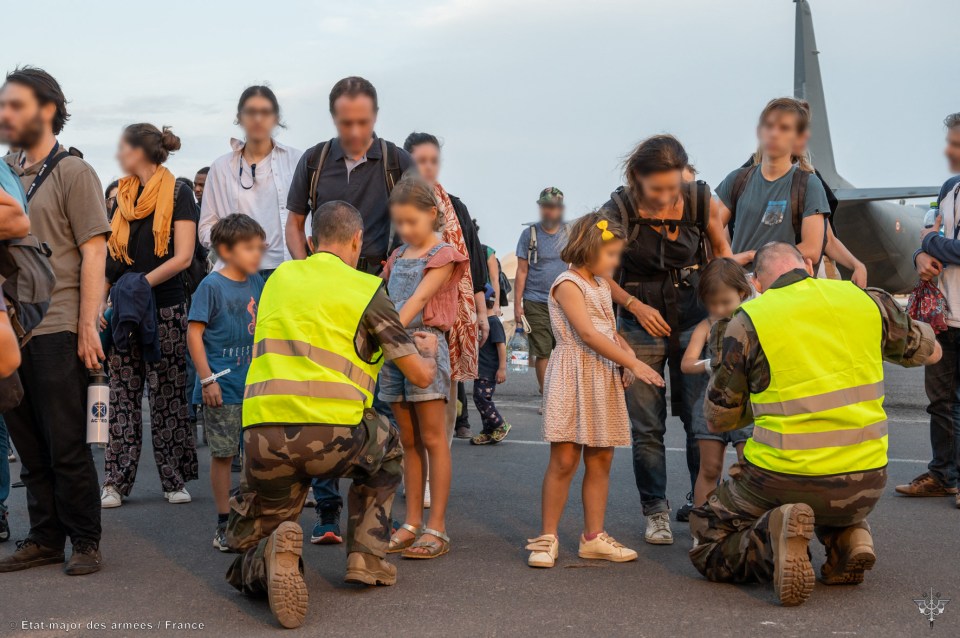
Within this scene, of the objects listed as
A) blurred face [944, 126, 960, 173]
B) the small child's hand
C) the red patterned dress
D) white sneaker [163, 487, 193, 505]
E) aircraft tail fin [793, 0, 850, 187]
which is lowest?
white sneaker [163, 487, 193, 505]

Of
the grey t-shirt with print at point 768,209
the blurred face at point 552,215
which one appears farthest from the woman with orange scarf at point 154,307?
the blurred face at point 552,215

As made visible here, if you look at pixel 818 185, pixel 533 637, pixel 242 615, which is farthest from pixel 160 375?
pixel 818 185

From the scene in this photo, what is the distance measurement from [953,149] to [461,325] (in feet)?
11.4

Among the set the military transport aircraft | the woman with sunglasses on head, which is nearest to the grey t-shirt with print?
the woman with sunglasses on head

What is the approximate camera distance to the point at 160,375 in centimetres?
671

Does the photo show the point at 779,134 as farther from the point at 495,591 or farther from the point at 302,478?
the point at 302,478

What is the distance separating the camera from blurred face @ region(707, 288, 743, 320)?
205 inches

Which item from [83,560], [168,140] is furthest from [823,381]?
[168,140]

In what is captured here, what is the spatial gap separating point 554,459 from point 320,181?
2078 mm

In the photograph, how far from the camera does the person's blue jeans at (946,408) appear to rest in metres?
6.54

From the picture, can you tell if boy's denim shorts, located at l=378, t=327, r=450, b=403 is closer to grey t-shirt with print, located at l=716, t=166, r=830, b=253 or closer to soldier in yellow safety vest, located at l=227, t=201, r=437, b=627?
soldier in yellow safety vest, located at l=227, t=201, r=437, b=627

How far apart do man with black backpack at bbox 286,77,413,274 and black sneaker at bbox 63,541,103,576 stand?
1.85m

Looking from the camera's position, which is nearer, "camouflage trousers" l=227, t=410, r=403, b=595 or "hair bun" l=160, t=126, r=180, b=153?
"camouflage trousers" l=227, t=410, r=403, b=595

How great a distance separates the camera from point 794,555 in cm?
408
